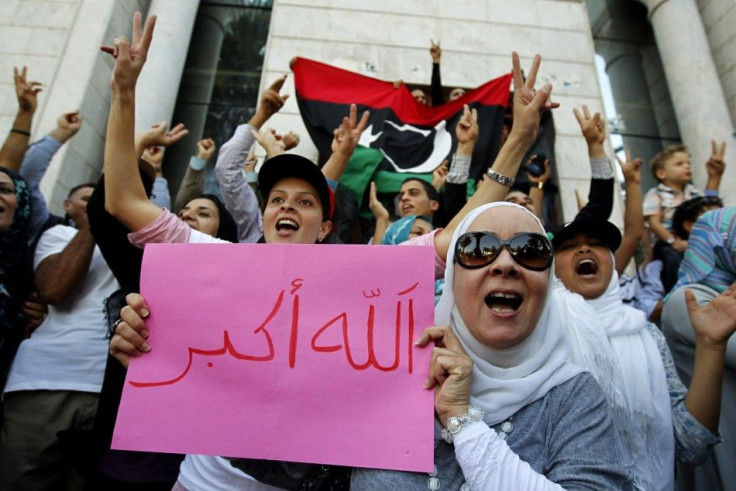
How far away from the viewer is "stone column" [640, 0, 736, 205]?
6.46 metres

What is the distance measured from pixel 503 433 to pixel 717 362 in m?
1.14

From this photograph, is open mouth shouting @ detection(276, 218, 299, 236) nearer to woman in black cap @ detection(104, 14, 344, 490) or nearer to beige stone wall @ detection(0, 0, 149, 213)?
woman in black cap @ detection(104, 14, 344, 490)

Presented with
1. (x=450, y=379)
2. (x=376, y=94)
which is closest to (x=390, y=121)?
(x=376, y=94)

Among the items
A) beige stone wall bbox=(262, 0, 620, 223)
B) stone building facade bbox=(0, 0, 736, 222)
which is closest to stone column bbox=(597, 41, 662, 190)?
stone building facade bbox=(0, 0, 736, 222)

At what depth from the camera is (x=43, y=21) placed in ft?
19.6

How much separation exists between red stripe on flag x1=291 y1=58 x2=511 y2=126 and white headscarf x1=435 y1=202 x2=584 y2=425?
4.06m

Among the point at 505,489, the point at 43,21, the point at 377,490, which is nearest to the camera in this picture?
the point at 505,489

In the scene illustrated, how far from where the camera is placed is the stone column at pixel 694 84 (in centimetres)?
646

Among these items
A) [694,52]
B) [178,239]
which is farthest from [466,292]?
[694,52]

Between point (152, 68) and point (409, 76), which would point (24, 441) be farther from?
point (409, 76)

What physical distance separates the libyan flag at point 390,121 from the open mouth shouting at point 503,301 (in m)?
3.37

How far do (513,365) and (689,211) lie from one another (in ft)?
9.58

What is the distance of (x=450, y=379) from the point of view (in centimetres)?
113

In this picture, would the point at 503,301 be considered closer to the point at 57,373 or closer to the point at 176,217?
the point at 176,217
